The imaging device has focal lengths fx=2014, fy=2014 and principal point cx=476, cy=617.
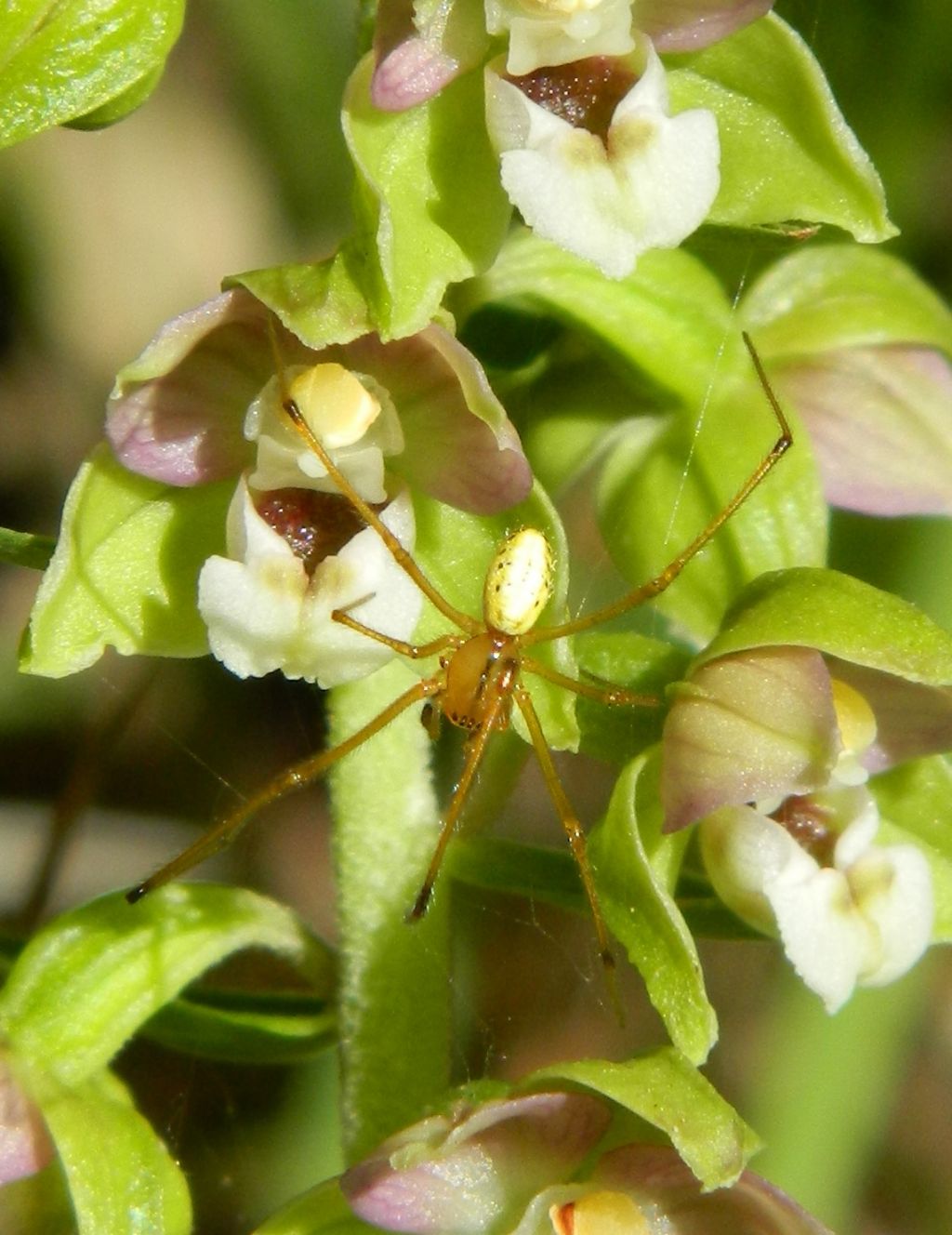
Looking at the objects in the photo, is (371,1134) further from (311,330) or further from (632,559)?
(311,330)

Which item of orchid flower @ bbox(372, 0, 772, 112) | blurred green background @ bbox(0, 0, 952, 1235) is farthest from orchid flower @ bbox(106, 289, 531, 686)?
blurred green background @ bbox(0, 0, 952, 1235)

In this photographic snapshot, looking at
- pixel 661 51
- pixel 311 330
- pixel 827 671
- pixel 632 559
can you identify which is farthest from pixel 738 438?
pixel 311 330

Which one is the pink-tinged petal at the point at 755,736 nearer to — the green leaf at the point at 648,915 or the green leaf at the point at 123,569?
the green leaf at the point at 648,915

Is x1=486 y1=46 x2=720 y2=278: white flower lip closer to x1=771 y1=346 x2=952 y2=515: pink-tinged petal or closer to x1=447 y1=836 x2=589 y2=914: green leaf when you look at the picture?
x1=771 y1=346 x2=952 y2=515: pink-tinged petal

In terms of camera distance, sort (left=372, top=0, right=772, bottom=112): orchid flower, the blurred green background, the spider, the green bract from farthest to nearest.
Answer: the blurred green background → the green bract → the spider → (left=372, top=0, right=772, bottom=112): orchid flower

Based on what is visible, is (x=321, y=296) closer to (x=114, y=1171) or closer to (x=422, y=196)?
(x=422, y=196)

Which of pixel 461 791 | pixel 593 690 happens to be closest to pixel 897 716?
pixel 593 690
